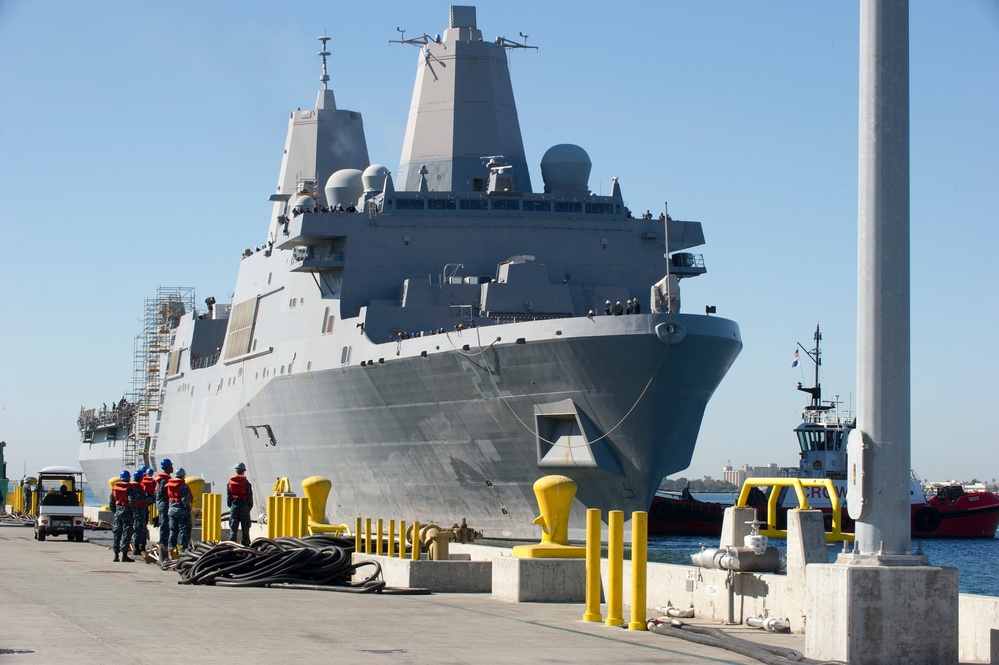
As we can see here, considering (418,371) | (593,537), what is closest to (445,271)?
(418,371)

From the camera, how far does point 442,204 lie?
30766 mm

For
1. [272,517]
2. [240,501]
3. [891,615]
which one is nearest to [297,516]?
[240,501]

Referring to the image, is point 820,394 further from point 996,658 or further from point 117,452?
point 996,658

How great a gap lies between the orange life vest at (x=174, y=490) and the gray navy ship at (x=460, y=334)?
25.2ft

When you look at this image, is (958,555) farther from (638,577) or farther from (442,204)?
(638,577)

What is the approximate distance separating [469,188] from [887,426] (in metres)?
25.2

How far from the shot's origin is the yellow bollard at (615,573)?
10.7m

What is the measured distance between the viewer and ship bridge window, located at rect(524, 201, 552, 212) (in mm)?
30984

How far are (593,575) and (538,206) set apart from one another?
804 inches

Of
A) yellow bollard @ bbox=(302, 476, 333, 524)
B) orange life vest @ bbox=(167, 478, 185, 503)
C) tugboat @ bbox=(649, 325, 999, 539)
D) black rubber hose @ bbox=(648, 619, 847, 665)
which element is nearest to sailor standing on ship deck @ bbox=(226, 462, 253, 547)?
orange life vest @ bbox=(167, 478, 185, 503)

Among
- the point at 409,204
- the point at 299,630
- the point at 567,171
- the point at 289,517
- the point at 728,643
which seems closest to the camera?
the point at 728,643

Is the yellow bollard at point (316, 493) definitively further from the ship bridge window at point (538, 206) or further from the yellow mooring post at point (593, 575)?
the ship bridge window at point (538, 206)

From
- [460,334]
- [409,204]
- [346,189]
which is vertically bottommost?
[460,334]

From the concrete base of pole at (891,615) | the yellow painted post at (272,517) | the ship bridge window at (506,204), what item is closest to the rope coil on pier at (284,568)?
the yellow painted post at (272,517)
